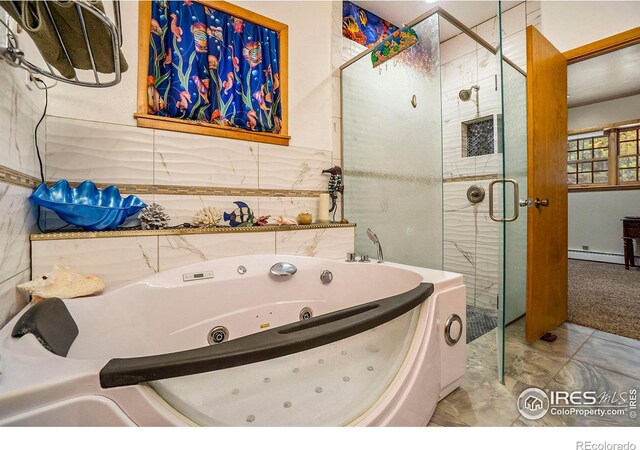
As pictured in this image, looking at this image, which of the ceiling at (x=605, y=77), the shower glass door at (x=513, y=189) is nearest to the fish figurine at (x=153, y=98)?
the shower glass door at (x=513, y=189)

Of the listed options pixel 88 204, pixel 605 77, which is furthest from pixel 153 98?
pixel 605 77

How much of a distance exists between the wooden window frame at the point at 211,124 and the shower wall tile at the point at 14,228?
677 mm

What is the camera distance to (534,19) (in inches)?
85.3

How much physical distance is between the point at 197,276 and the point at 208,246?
210mm

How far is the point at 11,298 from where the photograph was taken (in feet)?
2.97

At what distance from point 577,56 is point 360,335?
263 cm

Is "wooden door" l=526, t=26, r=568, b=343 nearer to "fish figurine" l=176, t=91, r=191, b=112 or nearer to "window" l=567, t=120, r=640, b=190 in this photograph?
"fish figurine" l=176, t=91, r=191, b=112

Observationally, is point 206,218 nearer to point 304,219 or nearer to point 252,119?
point 304,219

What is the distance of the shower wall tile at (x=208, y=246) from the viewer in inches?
54.1

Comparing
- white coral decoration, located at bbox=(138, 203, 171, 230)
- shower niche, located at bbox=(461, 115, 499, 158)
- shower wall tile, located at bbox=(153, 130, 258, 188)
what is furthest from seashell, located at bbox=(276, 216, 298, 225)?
shower niche, located at bbox=(461, 115, 499, 158)

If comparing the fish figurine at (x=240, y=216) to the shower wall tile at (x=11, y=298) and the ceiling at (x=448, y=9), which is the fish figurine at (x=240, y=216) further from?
the ceiling at (x=448, y=9)

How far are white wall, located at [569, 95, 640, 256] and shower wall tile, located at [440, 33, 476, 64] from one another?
4005 millimetres
